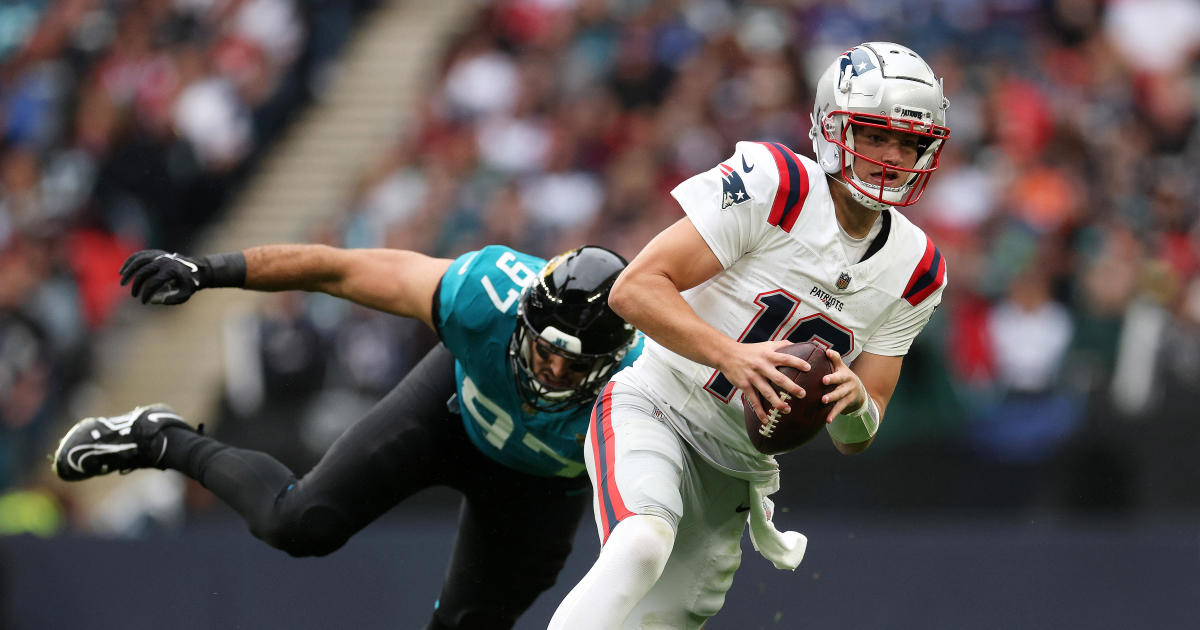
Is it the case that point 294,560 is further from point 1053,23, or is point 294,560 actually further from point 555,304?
point 1053,23

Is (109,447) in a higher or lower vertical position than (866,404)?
lower

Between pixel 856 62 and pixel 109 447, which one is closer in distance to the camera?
pixel 856 62

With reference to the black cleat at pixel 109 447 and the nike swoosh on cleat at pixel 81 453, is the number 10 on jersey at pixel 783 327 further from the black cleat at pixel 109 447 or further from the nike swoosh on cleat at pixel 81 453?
the nike swoosh on cleat at pixel 81 453

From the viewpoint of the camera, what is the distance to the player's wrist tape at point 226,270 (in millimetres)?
5184

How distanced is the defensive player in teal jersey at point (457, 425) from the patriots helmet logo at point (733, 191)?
658 millimetres

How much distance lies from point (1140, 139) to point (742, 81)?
265cm

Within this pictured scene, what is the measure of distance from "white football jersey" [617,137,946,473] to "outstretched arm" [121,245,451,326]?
101 centimetres

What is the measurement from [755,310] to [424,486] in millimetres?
1703

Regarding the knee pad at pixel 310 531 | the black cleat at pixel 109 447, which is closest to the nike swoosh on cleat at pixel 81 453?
the black cleat at pixel 109 447

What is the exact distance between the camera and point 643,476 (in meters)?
4.54

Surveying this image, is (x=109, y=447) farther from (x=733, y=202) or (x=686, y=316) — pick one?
(x=733, y=202)

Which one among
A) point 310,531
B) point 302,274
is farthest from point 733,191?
point 310,531

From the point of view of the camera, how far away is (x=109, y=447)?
18.8 feet

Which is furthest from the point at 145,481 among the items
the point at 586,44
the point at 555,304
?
the point at 555,304
